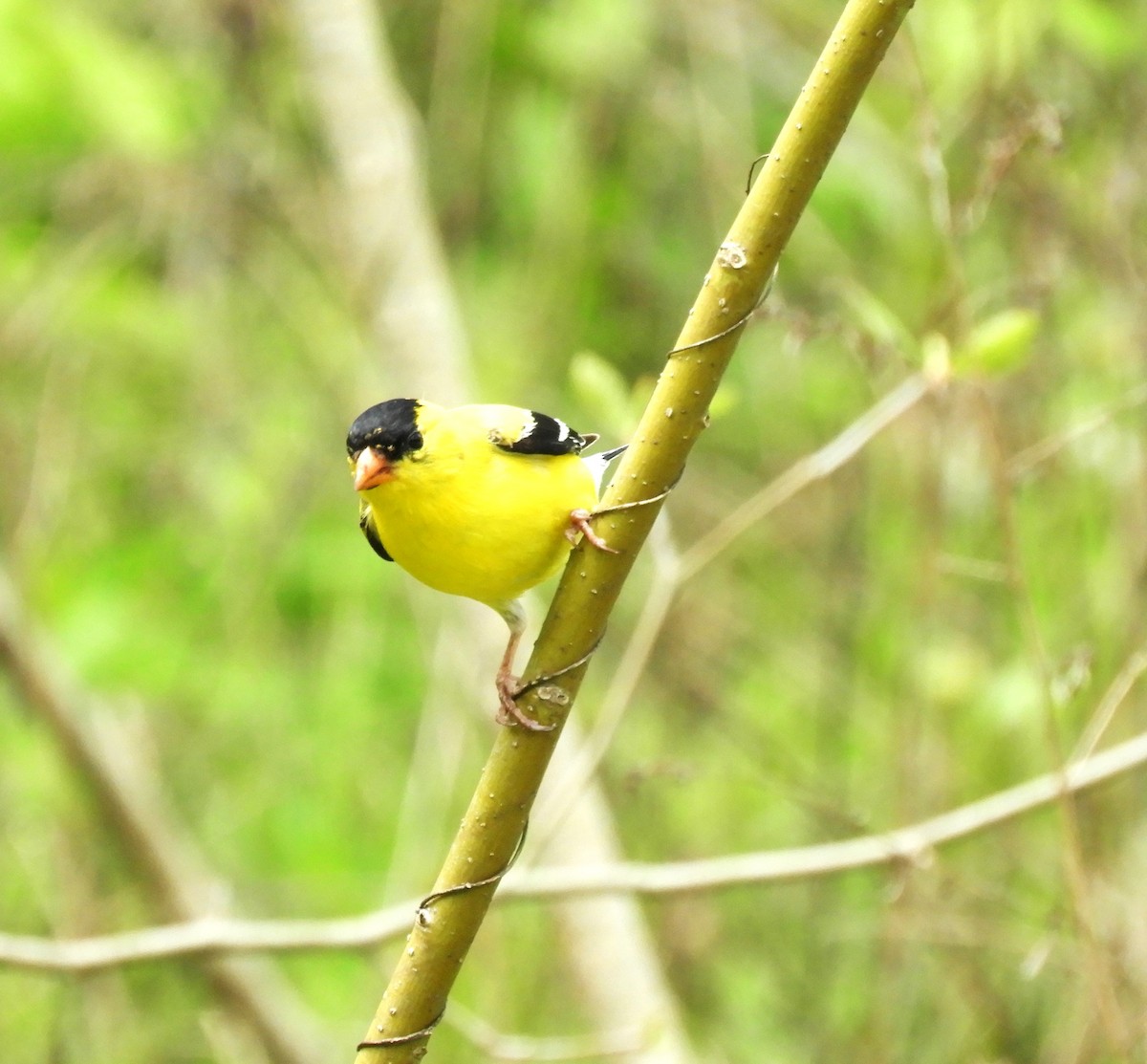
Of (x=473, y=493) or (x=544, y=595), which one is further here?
(x=544, y=595)

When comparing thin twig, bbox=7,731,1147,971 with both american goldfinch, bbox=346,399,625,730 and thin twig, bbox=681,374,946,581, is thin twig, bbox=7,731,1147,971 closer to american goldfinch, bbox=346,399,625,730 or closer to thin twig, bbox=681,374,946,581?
thin twig, bbox=681,374,946,581

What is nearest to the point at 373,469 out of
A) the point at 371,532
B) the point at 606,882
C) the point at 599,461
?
the point at 371,532

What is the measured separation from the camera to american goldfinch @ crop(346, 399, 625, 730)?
2.77 meters

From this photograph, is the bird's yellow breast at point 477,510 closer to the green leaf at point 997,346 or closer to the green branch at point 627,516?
the green branch at point 627,516

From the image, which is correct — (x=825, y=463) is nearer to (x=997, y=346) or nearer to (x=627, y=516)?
(x=997, y=346)

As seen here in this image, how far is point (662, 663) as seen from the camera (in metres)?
6.02

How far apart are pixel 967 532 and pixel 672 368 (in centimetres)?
418

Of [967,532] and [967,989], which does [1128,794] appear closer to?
[967,989]

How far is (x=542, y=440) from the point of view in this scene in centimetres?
294

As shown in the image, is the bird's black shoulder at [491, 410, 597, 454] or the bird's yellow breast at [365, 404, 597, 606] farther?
the bird's black shoulder at [491, 410, 597, 454]

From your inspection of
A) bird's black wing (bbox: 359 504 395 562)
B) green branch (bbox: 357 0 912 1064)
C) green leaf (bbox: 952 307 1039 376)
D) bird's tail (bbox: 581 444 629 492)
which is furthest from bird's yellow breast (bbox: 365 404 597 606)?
green leaf (bbox: 952 307 1039 376)

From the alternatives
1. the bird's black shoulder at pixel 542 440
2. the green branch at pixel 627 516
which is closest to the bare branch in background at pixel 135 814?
the bird's black shoulder at pixel 542 440

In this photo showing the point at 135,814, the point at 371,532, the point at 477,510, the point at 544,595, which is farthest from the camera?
the point at 544,595

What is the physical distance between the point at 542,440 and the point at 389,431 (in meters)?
0.31
